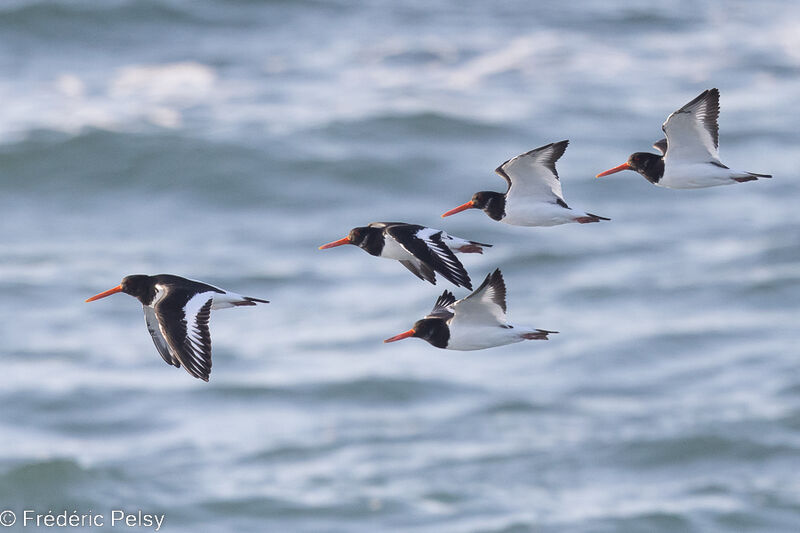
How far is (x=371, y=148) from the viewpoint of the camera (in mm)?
93812

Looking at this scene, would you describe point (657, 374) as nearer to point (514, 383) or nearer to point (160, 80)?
point (514, 383)

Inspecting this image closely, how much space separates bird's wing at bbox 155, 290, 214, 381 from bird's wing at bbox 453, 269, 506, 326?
1732mm

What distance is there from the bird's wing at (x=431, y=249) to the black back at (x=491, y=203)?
597mm

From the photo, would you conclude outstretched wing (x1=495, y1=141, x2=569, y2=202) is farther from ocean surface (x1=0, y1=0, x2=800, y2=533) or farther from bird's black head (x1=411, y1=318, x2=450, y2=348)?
ocean surface (x1=0, y1=0, x2=800, y2=533)

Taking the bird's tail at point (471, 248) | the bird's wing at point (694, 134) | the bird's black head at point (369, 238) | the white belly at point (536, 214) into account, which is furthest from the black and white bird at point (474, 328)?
the bird's wing at point (694, 134)

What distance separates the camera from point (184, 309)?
8.11 metres

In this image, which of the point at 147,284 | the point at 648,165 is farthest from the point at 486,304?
the point at 147,284

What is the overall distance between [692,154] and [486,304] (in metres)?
1.72

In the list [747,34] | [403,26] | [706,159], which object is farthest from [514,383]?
[706,159]

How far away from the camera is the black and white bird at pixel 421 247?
7484 millimetres

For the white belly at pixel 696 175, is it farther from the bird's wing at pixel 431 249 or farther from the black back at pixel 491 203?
the bird's wing at pixel 431 249

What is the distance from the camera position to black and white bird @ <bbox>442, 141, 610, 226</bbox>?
8562 millimetres

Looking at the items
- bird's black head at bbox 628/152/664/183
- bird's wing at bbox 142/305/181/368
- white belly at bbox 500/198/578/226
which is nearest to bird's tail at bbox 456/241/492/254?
white belly at bbox 500/198/578/226

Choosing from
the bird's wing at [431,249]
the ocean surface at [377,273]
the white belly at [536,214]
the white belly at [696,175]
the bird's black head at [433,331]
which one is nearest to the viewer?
the bird's wing at [431,249]
